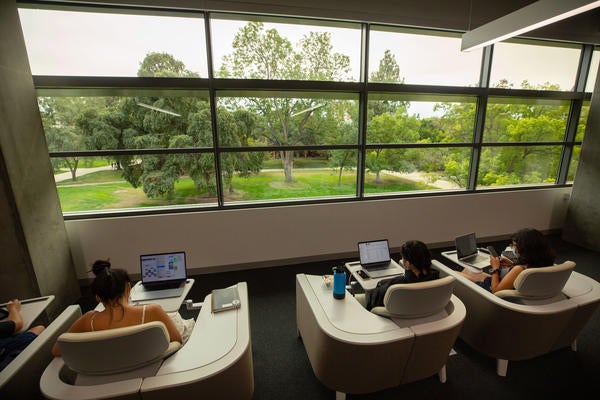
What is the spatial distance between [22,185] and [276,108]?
265 cm

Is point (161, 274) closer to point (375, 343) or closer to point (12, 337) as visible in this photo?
point (12, 337)

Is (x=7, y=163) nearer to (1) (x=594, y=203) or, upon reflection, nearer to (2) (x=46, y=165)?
(2) (x=46, y=165)

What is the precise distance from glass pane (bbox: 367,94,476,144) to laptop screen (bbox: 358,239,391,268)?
184 cm

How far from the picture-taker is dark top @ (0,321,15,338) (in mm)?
1512

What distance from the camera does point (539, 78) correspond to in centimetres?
404

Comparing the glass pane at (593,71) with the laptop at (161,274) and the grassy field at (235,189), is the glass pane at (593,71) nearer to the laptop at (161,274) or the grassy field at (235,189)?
the grassy field at (235,189)

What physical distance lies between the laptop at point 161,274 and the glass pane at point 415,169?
2738mm

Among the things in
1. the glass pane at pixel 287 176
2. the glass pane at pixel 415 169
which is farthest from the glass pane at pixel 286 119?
the glass pane at pixel 415 169

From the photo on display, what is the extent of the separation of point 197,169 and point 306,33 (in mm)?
2207

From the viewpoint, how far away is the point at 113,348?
3.74 ft

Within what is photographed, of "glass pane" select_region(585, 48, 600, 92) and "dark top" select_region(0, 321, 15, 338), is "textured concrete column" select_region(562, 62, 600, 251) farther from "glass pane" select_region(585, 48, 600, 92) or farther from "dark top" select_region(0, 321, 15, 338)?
"dark top" select_region(0, 321, 15, 338)

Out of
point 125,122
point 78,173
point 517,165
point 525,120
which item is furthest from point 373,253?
point 525,120

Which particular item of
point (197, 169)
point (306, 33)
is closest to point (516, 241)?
point (306, 33)

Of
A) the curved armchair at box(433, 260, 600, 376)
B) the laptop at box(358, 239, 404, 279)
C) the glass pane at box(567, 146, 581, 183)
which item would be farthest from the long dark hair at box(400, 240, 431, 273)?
the glass pane at box(567, 146, 581, 183)
